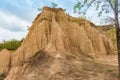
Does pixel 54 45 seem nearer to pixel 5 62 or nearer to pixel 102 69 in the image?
pixel 102 69

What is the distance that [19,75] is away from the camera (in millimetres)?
31906

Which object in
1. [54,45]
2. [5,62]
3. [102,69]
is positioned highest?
[54,45]

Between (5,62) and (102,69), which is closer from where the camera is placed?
(102,69)

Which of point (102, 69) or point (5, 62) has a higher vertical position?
point (5, 62)

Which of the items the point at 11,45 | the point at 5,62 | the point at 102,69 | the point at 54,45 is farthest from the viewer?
the point at 11,45

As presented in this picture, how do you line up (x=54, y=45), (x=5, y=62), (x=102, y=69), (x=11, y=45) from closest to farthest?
(x=102, y=69), (x=54, y=45), (x=5, y=62), (x=11, y=45)

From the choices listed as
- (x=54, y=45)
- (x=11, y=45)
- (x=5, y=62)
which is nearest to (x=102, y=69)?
(x=54, y=45)

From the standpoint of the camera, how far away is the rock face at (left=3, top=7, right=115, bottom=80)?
103 feet

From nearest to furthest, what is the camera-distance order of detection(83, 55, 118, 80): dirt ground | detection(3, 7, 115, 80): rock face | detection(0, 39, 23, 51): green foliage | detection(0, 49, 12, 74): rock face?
detection(83, 55, 118, 80): dirt ground < detection(3, 7, 115, 80): rock face < detection(0, 49, 12, 74): rock face < detection(0, 39, 23, 51): green foliage

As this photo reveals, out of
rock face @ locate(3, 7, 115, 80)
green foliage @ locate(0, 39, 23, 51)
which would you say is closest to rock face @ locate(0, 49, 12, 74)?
rock face @ locate(3, 7, 115, 80)

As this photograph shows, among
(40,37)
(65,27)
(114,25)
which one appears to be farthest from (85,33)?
(114,25)

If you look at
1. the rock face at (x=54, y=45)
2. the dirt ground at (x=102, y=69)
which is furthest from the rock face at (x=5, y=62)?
the dirt ground at (x=102, y=69)

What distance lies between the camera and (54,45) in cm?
3481

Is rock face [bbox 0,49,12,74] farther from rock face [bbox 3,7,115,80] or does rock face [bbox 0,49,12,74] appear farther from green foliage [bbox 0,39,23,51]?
green foliage [bbox 0,39,23,51]
